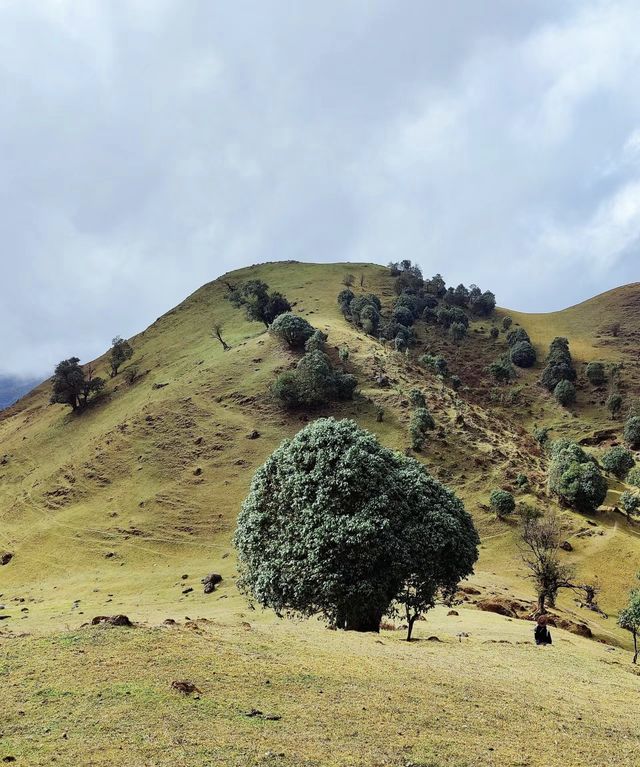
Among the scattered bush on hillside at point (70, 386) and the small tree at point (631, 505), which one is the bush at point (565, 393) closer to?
the small tree at point (631, 505)

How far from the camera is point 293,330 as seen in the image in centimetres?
8506

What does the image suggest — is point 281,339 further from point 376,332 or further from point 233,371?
point 376,332

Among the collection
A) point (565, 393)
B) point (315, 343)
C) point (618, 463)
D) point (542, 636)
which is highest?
point (315, 343)

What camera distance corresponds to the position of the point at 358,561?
24469 millimetres

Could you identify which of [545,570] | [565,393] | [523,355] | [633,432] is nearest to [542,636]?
[545,570]

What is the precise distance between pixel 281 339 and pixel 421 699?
78.0 m

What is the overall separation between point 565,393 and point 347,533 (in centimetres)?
8710

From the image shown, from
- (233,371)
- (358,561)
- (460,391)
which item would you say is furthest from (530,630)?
(460,391)

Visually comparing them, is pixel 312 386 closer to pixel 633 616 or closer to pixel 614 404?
pixel 633 616

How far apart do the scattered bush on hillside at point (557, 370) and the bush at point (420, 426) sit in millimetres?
49146

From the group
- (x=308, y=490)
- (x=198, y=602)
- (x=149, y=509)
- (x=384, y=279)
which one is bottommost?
(x=198, y=602)

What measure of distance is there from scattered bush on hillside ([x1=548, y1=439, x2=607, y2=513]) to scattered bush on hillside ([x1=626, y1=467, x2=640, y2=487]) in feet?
40.3

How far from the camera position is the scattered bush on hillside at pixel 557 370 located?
4139 inches

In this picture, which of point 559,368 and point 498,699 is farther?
point 559,368
